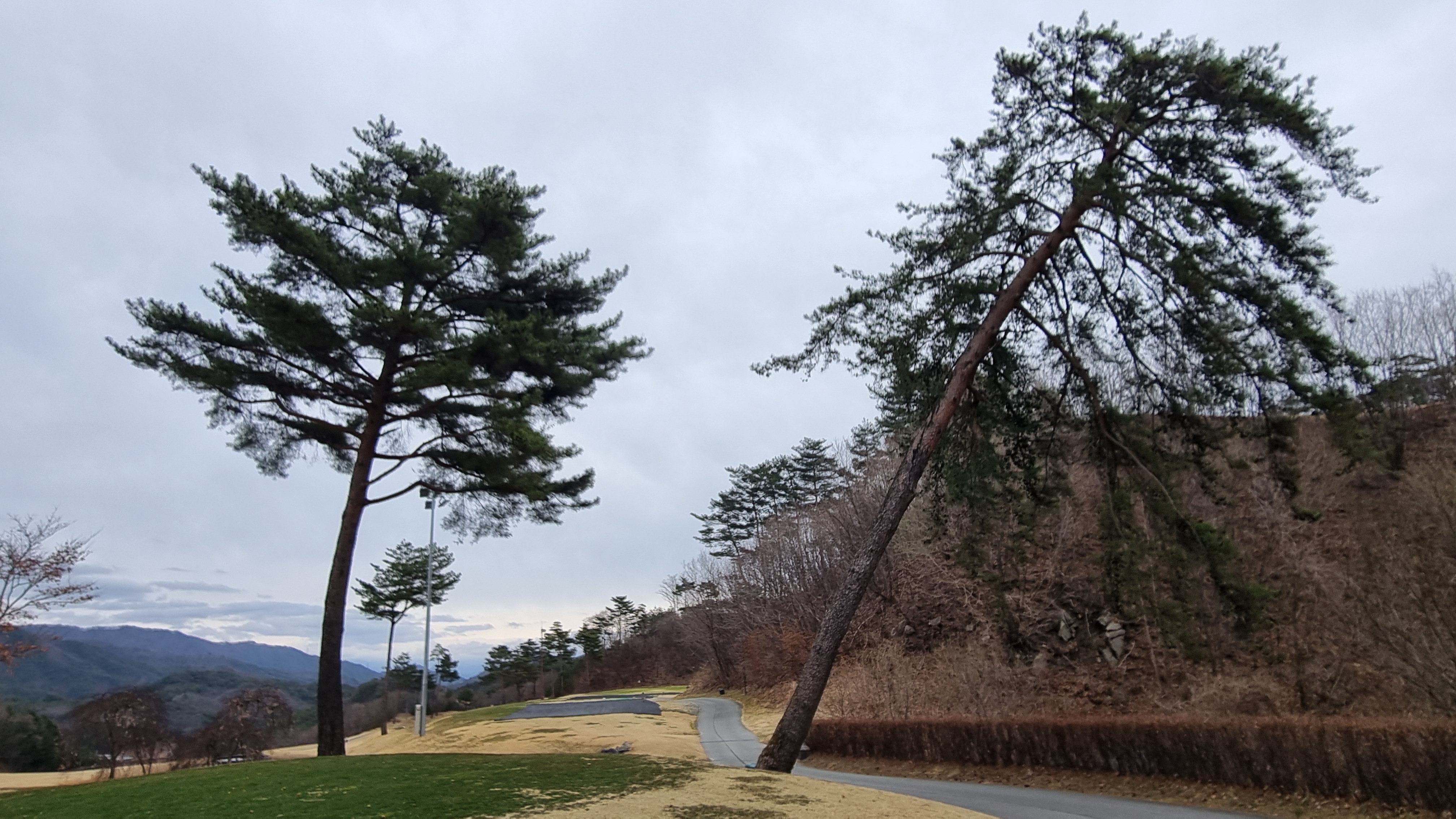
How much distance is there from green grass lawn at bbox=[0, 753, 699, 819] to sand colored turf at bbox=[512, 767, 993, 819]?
18.1 inches

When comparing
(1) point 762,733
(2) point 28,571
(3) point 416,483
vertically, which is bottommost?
(1) point 762,733

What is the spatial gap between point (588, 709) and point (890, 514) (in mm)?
27372

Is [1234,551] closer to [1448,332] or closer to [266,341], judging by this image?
[266,341]

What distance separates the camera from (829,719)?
64.8ft

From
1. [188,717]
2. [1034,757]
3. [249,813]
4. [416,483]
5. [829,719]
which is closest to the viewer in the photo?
[249,813]

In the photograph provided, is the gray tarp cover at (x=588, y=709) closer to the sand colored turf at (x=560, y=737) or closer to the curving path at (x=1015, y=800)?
the sand colored turf at (x=560, y=737)

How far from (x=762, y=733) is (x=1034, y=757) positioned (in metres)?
12.5

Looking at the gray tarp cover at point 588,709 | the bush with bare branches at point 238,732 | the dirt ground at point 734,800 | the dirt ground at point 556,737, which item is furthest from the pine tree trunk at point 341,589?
the gray tarp cover at point 588,709

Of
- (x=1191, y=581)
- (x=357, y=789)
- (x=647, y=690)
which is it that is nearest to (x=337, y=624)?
(x=357, y=789)

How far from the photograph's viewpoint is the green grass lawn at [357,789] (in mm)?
7133

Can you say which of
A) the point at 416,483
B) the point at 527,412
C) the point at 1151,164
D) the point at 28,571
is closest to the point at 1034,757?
the point at 1151,164

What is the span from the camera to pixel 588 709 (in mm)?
34562

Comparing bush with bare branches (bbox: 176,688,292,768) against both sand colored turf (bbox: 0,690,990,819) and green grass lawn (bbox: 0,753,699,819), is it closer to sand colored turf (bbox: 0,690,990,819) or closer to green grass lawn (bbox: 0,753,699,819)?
sand colored turf (bbox: 0,690,990,819)

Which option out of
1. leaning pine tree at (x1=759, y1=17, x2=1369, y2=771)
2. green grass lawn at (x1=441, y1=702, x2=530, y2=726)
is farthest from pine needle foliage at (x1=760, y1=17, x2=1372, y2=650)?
green grass lawn at (x1=441, y1=702, x2=530, y2=726)
